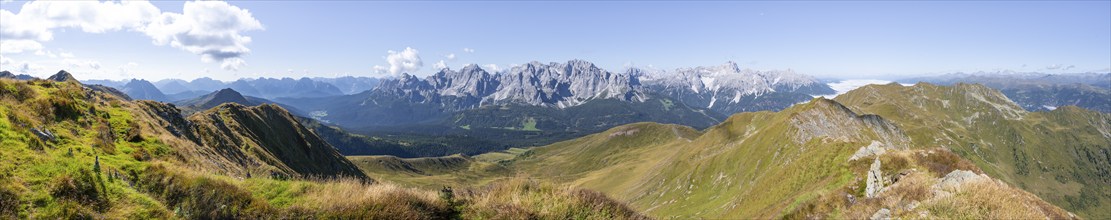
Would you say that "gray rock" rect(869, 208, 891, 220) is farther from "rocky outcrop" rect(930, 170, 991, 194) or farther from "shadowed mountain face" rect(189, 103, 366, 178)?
"shadowed mountain face" rect(189, 103, 366, 178)

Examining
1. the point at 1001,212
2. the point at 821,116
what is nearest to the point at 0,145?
the point at 1001,212

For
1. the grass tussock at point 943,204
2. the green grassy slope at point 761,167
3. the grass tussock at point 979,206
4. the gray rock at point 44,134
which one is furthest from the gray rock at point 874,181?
the green grassy slope at point 761,167

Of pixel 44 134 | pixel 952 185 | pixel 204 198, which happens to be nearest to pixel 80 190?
pixel 204 198

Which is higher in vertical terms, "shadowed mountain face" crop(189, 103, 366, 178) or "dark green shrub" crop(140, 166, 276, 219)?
"dark green shrub" crop(140, 166, 276, 219)

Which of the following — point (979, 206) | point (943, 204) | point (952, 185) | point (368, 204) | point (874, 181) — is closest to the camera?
point (368, 204)

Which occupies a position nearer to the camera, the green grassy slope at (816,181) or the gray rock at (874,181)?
the green grassy slope at (816,181)

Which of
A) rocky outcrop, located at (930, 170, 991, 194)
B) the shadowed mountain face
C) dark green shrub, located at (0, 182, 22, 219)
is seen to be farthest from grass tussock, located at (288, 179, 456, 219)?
the shadowed mountain face

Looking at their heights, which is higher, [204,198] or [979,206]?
[204,198]

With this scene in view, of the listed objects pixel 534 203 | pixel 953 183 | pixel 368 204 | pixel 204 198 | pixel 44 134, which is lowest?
pixel 953 183

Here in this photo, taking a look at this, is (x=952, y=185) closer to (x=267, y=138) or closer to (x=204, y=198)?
(x=204, y=198)

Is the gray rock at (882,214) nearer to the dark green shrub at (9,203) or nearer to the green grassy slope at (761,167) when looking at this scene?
the dark green shrub at (9,203)

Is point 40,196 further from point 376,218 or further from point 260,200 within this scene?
point 376,218

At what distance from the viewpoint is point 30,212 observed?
8961 mm

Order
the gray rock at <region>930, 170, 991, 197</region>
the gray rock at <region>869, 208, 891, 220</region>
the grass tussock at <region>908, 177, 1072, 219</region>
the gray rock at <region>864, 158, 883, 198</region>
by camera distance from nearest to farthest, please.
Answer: the grass tussock at <region>908, 177, 1072, 219</region>, the gray rock at <region>869, 208, 891, 220</region>, the gray rock at <region>930, 170, 991, 197</region>, the gray rock at <region>864, 158, 883, 198</region>
